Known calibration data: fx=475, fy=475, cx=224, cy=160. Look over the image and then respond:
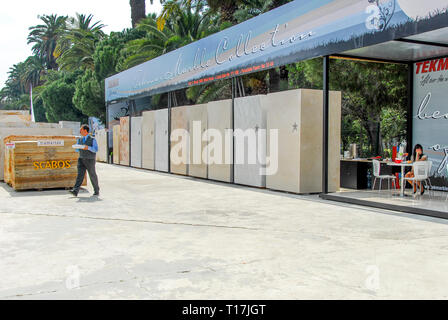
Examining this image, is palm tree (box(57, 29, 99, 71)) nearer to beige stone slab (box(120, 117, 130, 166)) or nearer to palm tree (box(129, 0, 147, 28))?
palm tree (box(129, 0, 147, 28))

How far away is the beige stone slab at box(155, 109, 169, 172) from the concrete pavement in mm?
9673

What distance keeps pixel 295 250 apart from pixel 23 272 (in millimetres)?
3319

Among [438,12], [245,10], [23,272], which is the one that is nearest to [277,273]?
[23,272]

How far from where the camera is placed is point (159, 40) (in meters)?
29.7

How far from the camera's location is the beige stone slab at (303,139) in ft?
40.5

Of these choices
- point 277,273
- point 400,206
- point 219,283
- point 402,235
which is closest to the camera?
point 219,283

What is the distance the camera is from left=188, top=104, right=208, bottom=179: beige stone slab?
1706 cm

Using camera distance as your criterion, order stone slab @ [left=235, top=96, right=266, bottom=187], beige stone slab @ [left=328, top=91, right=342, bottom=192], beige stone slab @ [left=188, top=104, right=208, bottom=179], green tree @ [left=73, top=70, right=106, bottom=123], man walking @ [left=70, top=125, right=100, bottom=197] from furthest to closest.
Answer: green tree @ [left=73, top=70, right=106, bottom=123], beige stone slab @ [left=188, top=104, right=208, bottom=179], stone slab @ [left=235, top=96, right=266, bottom=187], beige stone slab @ [left=328, top=91, right=342, bottom=192], man walking @ [left=70, top=125, right=100, bottom=197]

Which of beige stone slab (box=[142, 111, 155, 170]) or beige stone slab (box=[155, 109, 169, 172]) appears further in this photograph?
beige stone slab (box=[142, 111, 155, 170])

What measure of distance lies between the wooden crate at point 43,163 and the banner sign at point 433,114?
383 inches

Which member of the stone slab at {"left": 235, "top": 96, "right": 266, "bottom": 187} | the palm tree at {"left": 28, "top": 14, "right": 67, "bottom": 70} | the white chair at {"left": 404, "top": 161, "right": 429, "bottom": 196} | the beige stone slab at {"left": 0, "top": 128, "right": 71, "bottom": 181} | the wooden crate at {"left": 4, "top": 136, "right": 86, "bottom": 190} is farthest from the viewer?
the palm tree at {"left": 28, "top": 14, "right": 67, "bottom": 70}

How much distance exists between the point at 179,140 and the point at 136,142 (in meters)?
5.55

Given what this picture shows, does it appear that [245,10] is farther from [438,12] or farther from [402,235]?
[402,235]

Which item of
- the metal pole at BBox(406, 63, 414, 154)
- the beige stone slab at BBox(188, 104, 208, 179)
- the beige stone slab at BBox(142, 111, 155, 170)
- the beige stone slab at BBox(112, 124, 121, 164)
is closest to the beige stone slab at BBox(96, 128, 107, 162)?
the beige stone slab at BBox(112, 124, 121, 164)
